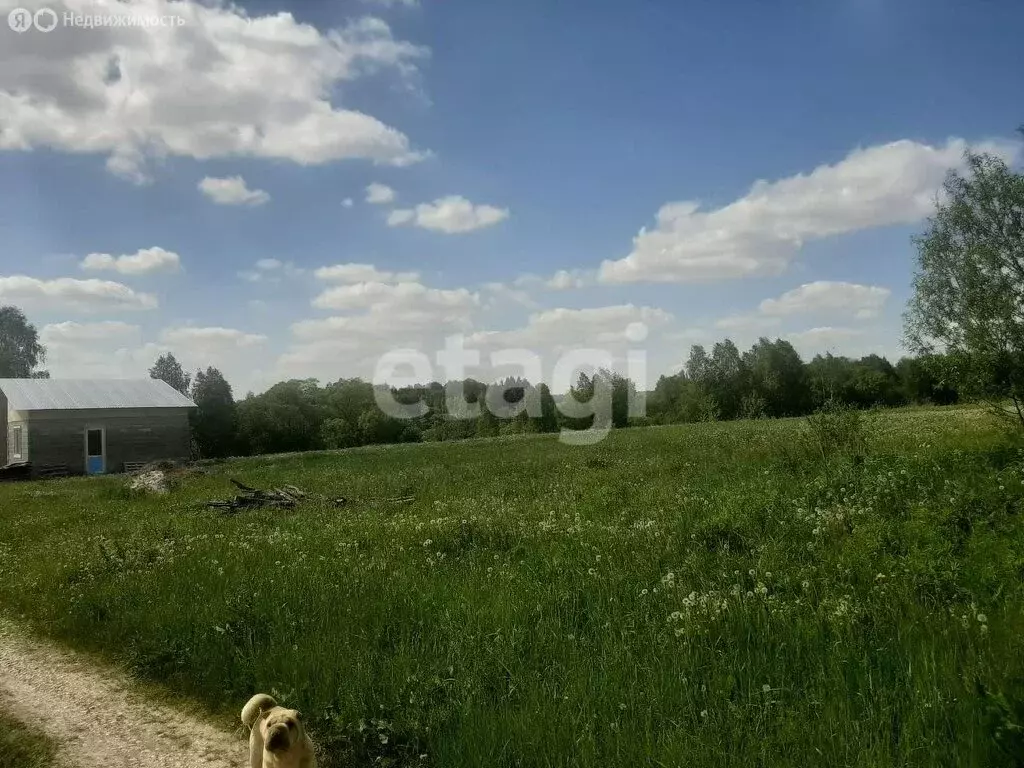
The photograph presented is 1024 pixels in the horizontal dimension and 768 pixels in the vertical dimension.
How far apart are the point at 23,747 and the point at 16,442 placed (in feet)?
158

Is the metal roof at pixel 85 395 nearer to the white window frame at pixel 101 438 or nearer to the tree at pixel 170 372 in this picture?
the white window frame at pixel 101 438

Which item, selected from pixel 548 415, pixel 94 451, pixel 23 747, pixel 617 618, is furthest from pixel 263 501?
pixel 548 415

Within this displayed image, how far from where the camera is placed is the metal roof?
145 feet

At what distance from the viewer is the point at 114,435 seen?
151 ft

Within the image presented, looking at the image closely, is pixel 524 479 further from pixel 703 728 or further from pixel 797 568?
pixel 703 728

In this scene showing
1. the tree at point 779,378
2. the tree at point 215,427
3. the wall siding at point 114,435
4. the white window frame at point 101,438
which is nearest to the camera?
the wall siding at point 114,435

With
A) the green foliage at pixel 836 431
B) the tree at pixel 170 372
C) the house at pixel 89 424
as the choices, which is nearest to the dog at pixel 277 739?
the green foliage at pixel 836 431

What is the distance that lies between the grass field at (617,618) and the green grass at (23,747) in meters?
1.25

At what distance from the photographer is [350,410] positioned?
93625 mm

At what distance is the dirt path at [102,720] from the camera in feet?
19.2

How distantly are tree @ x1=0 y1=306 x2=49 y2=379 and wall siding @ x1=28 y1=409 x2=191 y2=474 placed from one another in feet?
202

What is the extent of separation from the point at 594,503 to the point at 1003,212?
38.8 ft

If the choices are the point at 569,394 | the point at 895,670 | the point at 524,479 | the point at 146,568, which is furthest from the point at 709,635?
the point at 569,394

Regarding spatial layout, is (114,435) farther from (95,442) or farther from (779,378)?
(779,378)
